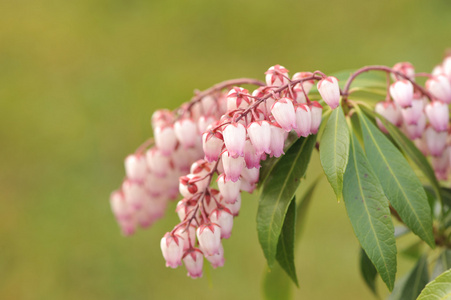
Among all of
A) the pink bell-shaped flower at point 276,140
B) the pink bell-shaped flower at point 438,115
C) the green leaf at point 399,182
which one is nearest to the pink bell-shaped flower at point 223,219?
the pink bell-shaped flower at point 276,140

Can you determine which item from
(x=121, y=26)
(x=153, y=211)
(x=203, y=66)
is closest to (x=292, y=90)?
(x=153, y=211)

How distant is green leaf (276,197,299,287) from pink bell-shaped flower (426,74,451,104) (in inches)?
11.9

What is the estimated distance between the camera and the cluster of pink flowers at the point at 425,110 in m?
0.91

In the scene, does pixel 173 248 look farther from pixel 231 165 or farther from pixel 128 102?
pixel 128 102

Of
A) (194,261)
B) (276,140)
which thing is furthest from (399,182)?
(194,261)

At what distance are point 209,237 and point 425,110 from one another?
42 cm

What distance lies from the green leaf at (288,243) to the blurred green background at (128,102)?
1973 millimetres

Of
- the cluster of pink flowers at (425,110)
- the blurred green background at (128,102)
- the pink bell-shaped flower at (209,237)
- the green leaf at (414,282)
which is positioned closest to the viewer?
the pink bell-shaped flower at (209,237)

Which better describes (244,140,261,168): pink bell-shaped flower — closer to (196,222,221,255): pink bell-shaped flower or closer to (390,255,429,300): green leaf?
(196,222,221,255): pink bell-shaped flower

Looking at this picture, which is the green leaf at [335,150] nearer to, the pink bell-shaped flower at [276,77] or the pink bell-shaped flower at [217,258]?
the pink bell-shaped flower at [276,77]

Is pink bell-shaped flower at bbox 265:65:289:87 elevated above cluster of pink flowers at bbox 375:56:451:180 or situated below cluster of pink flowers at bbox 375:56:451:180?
above

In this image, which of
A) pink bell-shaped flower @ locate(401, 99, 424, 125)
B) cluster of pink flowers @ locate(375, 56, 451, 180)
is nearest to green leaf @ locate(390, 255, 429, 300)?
cluster of pink flowers @ locate(375, 56, 451, 180)

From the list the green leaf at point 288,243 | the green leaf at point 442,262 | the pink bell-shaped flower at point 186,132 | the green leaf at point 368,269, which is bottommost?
the green leaf at point 442,262

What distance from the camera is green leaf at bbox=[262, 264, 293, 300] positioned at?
1.11 m
